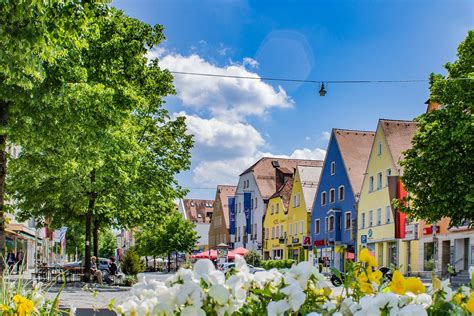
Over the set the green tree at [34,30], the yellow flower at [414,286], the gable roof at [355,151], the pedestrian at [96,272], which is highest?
the gable roof at [355,151]

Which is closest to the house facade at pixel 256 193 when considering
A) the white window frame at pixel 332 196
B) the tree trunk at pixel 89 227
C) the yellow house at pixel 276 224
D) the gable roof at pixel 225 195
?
the yellow house at pixel 276 224

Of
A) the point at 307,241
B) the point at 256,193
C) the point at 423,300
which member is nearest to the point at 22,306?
the point at 423,300

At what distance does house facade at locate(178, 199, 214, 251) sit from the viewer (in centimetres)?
11844

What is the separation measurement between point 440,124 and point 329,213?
108 feet

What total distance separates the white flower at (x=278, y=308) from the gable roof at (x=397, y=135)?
46.9 metres

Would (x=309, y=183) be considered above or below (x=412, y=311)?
above

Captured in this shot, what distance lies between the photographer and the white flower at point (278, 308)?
93.5 inches

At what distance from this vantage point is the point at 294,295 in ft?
8.01

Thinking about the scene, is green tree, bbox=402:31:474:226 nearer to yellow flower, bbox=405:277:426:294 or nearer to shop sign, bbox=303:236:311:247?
yellow flower, bbox=405:277:426:294

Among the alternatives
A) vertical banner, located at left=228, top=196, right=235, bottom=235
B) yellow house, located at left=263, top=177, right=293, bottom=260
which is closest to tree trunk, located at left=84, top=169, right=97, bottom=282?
yellow house, located at left=263, top=177, right=293, bottom=260

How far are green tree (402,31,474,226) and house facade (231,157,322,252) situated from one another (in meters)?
51.8

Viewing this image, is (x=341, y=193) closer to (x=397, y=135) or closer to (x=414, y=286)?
(x=397, y=135)

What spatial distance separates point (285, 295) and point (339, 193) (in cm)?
5695

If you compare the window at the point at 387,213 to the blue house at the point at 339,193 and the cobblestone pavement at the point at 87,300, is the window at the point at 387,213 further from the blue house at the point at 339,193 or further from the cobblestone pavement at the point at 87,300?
the cobblestone pavement at the point at 87,300
